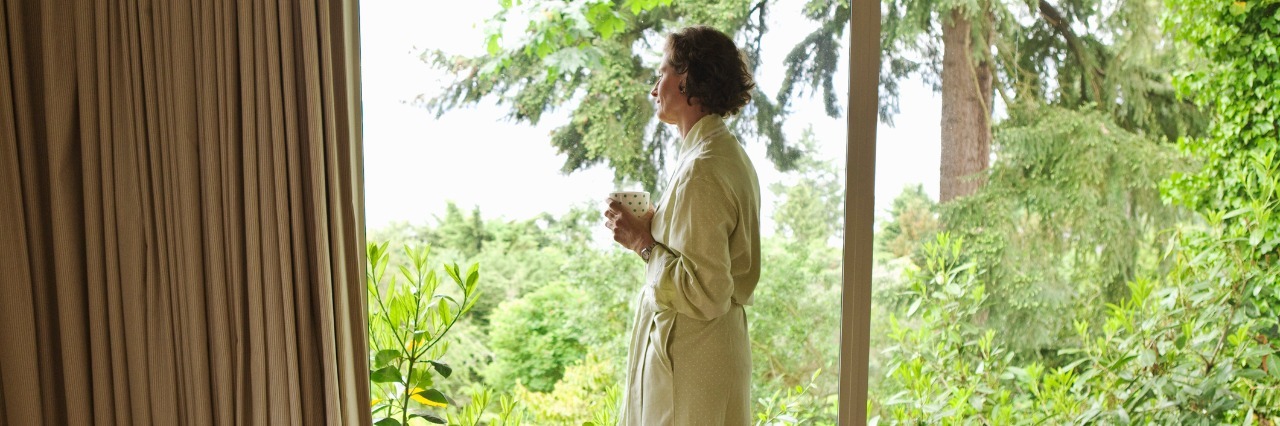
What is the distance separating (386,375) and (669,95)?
832 millimetres

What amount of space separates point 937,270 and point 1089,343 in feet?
1.43

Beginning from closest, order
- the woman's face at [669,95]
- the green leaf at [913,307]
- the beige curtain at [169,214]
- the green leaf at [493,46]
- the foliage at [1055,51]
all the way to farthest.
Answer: the beige curtain at [169,214] → the woman's face at [669,95] → the green leaf at [493,46] → the foliage at [1055,51] → the green leaf at [913,307]

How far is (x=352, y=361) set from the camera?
5.95 ft

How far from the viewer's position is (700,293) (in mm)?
1715

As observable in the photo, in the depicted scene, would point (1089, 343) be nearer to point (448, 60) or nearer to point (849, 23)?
point (849, 23)

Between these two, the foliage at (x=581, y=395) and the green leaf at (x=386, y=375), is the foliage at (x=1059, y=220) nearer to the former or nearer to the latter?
the foliage at (x=581, y=395)

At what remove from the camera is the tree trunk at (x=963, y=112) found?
207 cm

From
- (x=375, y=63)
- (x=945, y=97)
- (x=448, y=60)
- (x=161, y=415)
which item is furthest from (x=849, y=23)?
(x=161, y=415)

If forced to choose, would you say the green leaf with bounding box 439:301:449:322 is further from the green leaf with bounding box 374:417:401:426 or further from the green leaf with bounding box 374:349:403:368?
the green leaf with bounding box 374:417:401:426

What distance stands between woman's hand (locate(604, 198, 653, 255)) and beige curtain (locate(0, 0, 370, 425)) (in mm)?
510

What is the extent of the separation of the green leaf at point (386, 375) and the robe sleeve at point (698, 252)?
1.97 ft

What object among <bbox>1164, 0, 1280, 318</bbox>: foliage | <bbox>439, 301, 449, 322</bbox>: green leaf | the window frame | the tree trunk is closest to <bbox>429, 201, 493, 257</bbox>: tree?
<bbox>439, 301, 449, 322</bbox>: green leaf

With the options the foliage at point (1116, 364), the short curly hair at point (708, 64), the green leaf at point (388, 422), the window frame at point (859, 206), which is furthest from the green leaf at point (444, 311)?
the foliage at point (1116, 364)

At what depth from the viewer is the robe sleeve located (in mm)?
1715
